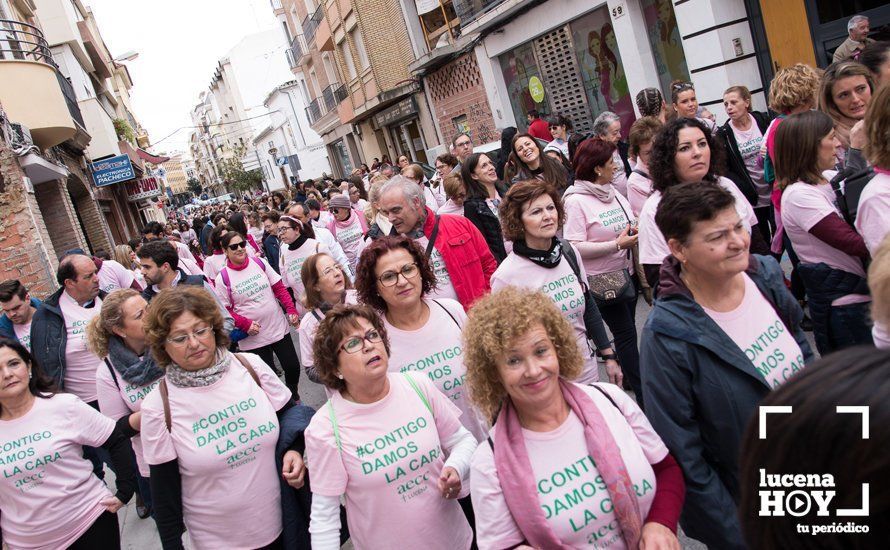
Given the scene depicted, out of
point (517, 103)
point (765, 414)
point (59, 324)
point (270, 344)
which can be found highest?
point (517, 103)

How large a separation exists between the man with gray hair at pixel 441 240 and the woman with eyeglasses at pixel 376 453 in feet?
5.54

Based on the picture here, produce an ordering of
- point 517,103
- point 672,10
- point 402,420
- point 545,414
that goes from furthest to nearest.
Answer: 1. point 517,103
2. point 672,10
3. point 402,420
4. point 545,414

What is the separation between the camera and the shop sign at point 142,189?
1123 inches

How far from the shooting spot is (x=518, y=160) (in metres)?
6.55

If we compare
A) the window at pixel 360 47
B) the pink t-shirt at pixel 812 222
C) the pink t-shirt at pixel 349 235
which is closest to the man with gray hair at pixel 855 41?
the pink t-shirt at pixel 812 222

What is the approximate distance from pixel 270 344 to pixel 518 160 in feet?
9.89

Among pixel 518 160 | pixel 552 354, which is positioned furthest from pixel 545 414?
pixel 518 160

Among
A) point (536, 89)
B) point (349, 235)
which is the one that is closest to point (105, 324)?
point (349, 235)

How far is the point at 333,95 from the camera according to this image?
35.3 m

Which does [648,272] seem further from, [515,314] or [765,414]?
[765,414]

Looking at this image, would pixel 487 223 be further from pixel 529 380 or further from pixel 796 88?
pixel 529 380

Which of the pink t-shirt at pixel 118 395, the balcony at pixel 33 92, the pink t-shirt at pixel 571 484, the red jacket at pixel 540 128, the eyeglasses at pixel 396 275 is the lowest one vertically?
the pink t-shirt at pixel 571 484

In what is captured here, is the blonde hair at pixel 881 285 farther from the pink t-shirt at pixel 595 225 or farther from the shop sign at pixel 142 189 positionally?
the shop sign at pixel 142 189

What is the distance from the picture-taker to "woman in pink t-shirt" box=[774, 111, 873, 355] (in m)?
3.34
